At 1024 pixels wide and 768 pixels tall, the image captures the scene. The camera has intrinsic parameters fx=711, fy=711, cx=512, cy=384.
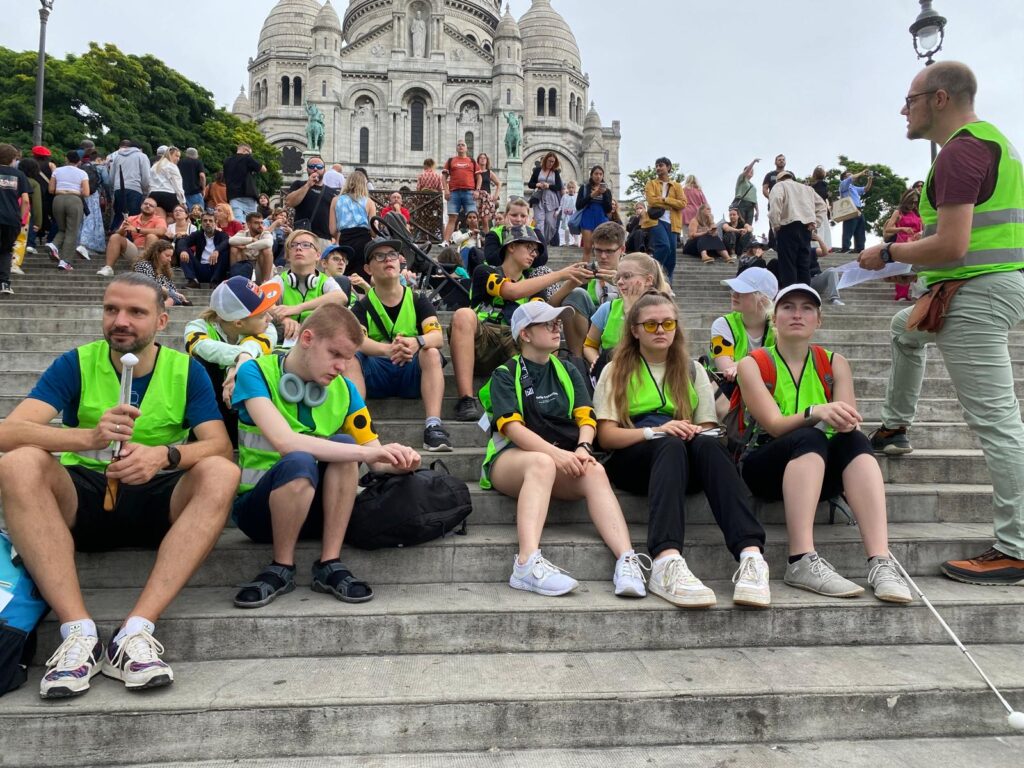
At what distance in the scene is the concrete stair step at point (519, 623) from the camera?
2.90m

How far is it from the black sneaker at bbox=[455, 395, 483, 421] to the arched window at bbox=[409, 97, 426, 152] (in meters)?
54.1

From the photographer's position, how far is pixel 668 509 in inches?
131

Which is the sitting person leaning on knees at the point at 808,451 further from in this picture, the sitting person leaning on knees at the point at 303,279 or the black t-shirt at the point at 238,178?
the black t-shirt at the point at 238,178

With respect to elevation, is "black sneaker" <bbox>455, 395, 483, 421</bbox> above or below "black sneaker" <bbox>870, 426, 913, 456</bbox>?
above

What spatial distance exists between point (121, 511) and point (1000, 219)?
428 cm

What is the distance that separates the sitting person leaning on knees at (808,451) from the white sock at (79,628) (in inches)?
116

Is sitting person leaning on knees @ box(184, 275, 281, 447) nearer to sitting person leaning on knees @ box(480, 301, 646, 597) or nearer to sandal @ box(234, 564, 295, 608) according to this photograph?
sandal @ box(234, 564, 295, 608)

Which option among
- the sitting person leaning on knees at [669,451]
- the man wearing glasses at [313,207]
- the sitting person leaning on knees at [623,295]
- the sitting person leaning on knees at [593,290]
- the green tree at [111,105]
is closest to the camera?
the sitting person leaning on knees at [669,451]

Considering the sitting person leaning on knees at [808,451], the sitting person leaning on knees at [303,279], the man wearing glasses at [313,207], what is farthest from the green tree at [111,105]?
the sitting person leaning on knees at [808,451]

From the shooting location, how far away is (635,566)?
128 inches

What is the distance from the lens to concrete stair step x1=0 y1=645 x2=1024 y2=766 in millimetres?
2416

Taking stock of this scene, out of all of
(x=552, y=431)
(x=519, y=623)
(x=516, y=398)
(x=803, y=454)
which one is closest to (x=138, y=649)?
(x=519, y=623)

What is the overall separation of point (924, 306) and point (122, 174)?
42.7 ft

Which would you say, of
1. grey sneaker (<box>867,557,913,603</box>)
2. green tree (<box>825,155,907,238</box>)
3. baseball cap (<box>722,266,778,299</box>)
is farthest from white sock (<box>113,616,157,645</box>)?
green tree (<box>825,155,907,238</box>)
